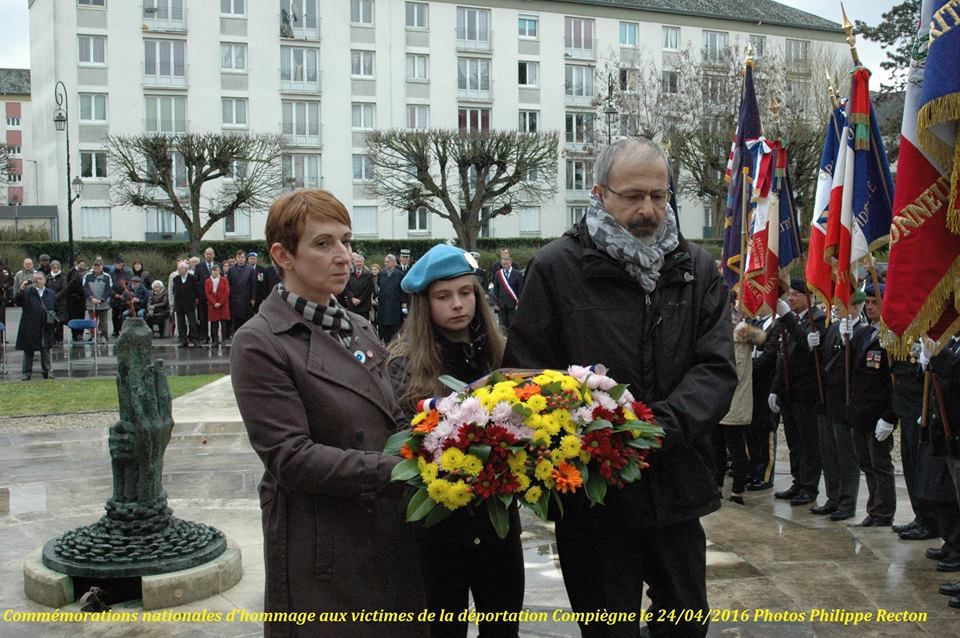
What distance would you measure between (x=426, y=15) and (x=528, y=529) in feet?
170

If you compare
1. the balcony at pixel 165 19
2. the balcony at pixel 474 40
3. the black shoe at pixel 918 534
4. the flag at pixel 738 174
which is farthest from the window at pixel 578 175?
the black shoe at pixel 918 534

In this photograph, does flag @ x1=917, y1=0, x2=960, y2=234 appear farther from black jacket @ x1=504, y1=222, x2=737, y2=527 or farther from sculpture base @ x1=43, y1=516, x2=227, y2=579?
sculpture base @ x1=43, y1=516, x2=227, y2=579

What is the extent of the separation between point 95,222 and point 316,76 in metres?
14.4

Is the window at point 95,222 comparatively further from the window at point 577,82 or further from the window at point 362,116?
the window at point 577,82

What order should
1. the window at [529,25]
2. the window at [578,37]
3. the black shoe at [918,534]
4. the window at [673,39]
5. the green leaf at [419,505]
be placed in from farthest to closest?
the window at [673,39] < the window at [578,37] < the window at [529,25] < the black shoe at [918,534] < the green leaf at [419,505]

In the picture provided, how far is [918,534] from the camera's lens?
6.84 m

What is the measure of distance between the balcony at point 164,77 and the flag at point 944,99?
166 feet

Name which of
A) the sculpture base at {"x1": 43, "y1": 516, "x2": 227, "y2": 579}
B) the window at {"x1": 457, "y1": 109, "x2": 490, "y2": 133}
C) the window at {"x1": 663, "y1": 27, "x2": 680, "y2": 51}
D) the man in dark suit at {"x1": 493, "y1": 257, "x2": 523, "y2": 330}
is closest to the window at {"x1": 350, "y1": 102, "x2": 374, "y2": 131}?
the window at {"x1": 457, "y1": 109, "x2": 490, "y2": 133}

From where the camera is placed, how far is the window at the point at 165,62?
164 ft

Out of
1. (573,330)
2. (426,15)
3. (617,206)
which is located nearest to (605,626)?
(573,330)

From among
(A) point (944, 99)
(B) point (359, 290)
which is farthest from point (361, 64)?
(A) point (944, 99)

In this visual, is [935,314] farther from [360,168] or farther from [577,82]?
[577,82]

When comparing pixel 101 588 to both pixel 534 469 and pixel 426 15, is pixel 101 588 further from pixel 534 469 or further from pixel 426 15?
pixel 426 15

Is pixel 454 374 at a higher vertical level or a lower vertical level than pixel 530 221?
lower
